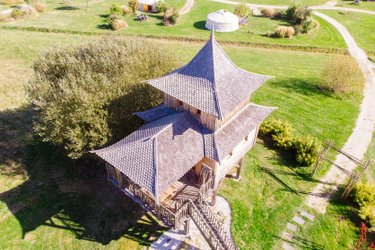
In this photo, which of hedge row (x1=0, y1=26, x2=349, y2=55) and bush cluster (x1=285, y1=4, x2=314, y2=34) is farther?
bush cluster (x1=285, y1=4, x2=314, y2=34)

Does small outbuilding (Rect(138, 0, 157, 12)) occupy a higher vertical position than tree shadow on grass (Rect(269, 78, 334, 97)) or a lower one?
higher

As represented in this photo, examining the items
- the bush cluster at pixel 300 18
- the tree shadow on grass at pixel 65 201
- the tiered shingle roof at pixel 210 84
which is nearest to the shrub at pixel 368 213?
the tiered shingle roof at pixel 210 84

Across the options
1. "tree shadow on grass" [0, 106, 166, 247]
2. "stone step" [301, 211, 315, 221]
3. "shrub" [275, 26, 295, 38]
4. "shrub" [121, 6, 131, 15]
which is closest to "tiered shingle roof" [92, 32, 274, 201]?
"tree shadow on grass" [0, 106, 166, 247]

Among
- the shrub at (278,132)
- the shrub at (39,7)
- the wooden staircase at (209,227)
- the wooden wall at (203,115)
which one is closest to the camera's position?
the wooden staircase at (209,227)

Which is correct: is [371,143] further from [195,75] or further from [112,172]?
[112,172]

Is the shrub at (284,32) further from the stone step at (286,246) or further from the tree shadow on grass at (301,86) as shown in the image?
the stone step at (286,246)

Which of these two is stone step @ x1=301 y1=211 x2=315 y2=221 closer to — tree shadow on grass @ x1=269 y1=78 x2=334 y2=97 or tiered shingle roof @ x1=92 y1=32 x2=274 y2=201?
tiered shingle roof @ x1=92 y1=32 x2=274 y2=201

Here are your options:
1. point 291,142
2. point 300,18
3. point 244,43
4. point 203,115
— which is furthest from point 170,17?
point 203,115

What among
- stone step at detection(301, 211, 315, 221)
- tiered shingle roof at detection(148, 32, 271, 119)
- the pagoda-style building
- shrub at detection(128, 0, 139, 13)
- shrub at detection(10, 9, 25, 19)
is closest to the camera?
the pagoda-style building

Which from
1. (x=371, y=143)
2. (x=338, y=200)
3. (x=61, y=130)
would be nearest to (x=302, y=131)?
(x=371, y=143)
